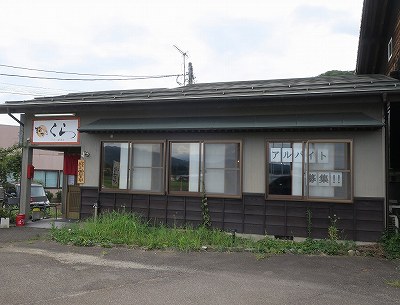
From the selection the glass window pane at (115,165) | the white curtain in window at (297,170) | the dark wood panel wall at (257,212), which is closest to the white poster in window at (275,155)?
the white curtain in window at (297,170)

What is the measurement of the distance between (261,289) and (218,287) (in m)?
0.61

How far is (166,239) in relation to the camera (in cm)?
862

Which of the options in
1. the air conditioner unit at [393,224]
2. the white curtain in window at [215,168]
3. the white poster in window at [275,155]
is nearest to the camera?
the air conditioner unit at [393,224]

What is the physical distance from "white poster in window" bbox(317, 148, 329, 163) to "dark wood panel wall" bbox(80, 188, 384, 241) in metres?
0.95

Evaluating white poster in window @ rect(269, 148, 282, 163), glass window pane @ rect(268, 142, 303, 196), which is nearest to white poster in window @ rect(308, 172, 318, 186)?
glass window pane @ rect(268, 142, 303, 196)

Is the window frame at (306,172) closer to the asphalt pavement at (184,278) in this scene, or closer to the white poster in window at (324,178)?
the white poster in window at (324,178)

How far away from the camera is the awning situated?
330 inches

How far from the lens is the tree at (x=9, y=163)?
14.6 metres

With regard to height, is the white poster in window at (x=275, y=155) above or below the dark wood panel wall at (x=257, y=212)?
above

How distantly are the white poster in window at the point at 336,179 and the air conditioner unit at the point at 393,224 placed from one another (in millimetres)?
1302

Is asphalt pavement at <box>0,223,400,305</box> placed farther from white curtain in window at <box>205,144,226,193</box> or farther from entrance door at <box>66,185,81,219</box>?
entrance door at <box>66,185,81,219</box>

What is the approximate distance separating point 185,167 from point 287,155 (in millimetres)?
2512

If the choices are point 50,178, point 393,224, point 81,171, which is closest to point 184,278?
point 393,224

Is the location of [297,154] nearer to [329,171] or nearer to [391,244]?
[329,171]
